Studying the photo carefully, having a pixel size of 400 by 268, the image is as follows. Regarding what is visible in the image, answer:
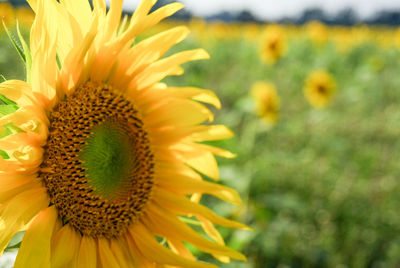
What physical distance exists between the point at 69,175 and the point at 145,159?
0.65 feet

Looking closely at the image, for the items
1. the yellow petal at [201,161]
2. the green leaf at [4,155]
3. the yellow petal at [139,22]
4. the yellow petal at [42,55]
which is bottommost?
the yellow petal at [201,161]

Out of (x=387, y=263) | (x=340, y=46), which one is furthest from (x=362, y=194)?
(x=340, y=46)

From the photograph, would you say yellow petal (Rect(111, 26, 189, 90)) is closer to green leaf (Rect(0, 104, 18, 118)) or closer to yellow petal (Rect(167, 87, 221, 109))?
yellow petal (Rect(167, 87, 221, 109))

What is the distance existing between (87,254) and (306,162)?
119 inches

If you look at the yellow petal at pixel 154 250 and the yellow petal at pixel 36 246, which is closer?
the yellow petal at pixel 36 246

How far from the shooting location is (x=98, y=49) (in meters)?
0.71

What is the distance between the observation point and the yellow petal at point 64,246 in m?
0.64

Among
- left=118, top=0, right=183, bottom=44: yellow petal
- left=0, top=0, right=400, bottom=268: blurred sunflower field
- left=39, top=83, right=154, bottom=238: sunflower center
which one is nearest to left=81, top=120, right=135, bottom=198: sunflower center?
left=39, top=83, right=154, bottom=238: sunflower center

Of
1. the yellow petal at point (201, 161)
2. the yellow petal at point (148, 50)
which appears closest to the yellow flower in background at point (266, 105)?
the yellow petal at point (201, 161)

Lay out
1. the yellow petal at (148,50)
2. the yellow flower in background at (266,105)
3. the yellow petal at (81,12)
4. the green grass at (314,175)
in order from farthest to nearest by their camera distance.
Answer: the yellow flower in background at (266,105)
the green grass at (314,175)
the yellow petal at (148,50)
the yellow petal at (81,12)

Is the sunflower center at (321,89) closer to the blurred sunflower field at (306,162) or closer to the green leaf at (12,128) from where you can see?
the blurred sunflower field at (306,162)

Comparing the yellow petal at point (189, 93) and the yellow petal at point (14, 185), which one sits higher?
the yellow petal at point (189, 93)

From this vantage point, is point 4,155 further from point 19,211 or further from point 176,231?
point 176,231

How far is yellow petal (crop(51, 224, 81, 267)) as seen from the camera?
638 mm
